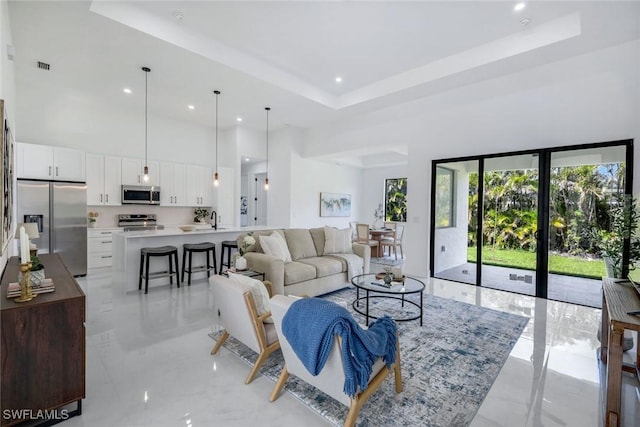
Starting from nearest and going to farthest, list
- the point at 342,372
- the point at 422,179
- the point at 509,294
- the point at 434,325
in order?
1. the point at 342,372
2. the point at 434,325
3. the point at 509,294
4. the point at 422,179

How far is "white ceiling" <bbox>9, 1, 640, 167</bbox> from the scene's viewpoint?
341 cm

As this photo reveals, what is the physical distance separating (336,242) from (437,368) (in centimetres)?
281

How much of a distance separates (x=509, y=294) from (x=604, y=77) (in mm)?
3263

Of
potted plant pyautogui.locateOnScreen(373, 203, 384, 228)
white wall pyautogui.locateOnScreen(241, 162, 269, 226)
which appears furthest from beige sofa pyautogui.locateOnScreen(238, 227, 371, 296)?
potted plant pyautogui.locateOnScreen(373, 203, 384, 228)

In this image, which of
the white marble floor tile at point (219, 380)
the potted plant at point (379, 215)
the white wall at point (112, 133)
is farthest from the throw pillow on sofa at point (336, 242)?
the potted plant at point (379, 215)

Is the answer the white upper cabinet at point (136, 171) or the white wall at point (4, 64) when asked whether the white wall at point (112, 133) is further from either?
the white wall at point (4, 64)

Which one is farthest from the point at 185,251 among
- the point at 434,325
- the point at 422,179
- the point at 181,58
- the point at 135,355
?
the point at 422,179

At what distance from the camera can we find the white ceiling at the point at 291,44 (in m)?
3.41

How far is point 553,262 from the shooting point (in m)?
4.44

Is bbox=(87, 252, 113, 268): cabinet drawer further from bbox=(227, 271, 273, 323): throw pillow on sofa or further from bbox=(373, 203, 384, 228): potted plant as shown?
bbox=(373, 203, 384, 228): potted plant

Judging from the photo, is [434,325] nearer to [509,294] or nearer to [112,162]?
[509,294]

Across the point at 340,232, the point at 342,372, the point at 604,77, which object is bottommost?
the point at 342,372

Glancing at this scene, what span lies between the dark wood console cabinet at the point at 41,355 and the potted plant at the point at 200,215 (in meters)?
5.63

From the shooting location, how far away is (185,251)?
202 inches
